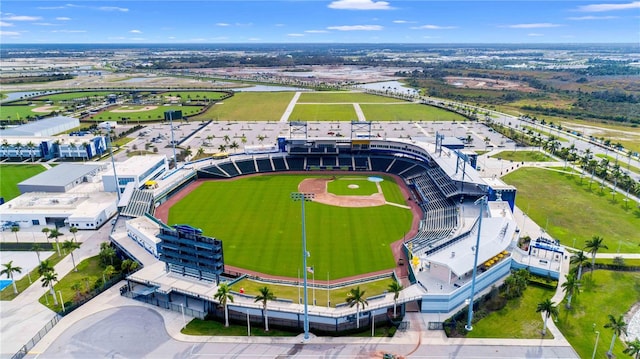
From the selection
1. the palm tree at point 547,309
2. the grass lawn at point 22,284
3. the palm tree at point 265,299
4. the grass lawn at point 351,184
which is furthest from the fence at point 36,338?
the grass lawn at point 351,184

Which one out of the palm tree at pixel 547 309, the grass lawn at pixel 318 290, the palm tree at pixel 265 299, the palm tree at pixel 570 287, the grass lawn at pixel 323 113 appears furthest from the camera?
the grass lawn at pixel 323 113

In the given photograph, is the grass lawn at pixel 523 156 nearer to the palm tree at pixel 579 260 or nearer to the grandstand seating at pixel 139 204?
the palm tree at pixel 579 260

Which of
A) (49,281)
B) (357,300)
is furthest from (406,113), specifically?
(49,281)

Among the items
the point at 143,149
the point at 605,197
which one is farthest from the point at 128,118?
the point at 605,197

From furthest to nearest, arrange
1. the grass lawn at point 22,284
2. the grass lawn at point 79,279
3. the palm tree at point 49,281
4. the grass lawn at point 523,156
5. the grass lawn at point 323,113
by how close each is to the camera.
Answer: the grass lawn at point 323,113
the grass lawn at point 523,156
the grass lawn at point 22,284
the grass lawn at point 79,279
the palm tree at point 49,281

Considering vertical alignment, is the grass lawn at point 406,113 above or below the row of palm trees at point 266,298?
Answer: above

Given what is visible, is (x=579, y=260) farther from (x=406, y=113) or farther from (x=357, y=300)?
(x=406, y=113)
